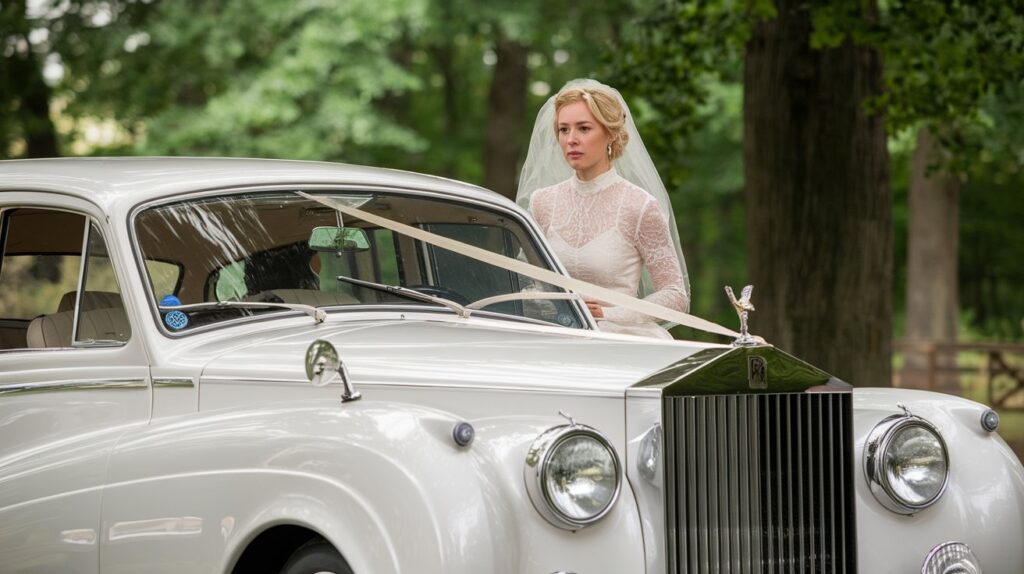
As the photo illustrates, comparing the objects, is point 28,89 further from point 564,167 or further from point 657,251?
point 657,251

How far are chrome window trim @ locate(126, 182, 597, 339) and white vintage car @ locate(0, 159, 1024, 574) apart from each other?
0.01 metres

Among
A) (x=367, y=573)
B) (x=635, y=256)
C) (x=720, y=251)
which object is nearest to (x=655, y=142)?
(x=635, y=256)

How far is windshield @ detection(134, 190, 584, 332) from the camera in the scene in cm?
508

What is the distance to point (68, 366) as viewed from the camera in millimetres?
5211

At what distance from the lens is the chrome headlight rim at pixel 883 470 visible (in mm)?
4380

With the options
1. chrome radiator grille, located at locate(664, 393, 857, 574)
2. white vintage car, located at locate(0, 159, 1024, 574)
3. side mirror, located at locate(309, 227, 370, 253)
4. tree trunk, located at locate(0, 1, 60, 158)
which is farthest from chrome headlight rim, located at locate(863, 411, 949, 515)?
tree trunk, located at locate(0, 1, 60, 158)

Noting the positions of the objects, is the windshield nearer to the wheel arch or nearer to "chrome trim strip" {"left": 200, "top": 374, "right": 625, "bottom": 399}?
"chrome trim strip" {"left": 200, "top": 374, "right": 625, "bottom": 399}

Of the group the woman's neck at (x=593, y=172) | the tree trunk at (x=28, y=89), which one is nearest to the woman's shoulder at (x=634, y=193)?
the woman's neck at (x=593, y=172)

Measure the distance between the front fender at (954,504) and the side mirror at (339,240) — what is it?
1890mm

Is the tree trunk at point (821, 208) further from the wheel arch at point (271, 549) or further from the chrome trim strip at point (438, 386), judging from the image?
the wheel arch at point (271, 549)

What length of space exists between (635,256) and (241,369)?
2.15 m

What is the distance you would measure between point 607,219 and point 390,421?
8.34 ft

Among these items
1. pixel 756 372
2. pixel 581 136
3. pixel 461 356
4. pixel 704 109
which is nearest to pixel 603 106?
pixel 581 136

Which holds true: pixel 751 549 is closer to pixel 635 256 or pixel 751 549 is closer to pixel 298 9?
pixel 635 256
